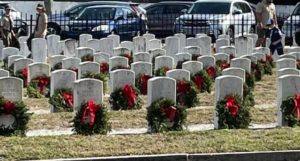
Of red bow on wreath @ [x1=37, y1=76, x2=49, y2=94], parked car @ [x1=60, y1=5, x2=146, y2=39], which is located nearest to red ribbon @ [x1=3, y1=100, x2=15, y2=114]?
red bow on wreath @ [x1=37, y1=76, x2=49, y2=94]

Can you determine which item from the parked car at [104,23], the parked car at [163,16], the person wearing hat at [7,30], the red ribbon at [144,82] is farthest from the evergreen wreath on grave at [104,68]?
the parked car at [163,16]

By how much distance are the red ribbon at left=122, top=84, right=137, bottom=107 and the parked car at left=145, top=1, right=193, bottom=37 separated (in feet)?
62.8

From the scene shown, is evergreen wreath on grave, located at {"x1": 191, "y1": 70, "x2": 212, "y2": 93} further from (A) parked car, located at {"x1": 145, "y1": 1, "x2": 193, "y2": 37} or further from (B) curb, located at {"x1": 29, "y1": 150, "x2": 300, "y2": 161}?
(A) parked car, located at {"x1": 145, "y1": 1, "x2": 193, "y2": 37}

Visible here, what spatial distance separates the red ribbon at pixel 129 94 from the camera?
1446 centimetres

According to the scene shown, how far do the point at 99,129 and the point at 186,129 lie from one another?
1364 millimetres

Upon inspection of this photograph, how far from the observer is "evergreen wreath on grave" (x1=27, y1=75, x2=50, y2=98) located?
16114mm

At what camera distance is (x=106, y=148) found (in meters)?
11.0

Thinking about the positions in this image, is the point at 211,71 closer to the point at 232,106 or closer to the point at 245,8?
the point at 232,106

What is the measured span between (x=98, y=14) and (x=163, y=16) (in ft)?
14.1

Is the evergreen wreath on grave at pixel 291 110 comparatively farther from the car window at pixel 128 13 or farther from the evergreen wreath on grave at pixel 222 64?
the car window at pixel 128 13

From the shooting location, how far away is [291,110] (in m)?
12.9

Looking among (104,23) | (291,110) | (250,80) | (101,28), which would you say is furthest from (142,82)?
(104,23)

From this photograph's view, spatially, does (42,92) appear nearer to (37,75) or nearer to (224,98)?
(37,75)

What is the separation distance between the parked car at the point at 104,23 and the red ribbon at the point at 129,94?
567 inches
